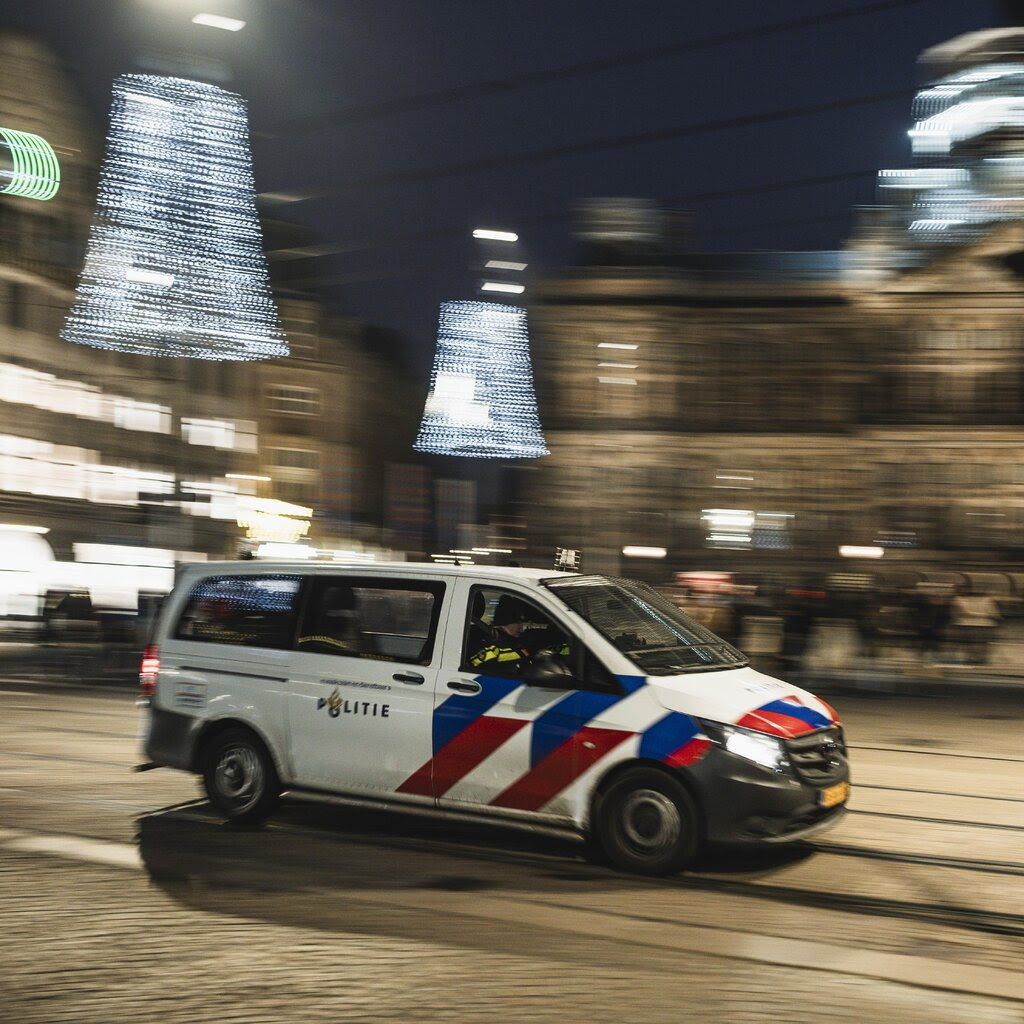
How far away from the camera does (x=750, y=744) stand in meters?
7.23

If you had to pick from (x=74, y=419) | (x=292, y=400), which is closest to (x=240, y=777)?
(x=74, y=419)

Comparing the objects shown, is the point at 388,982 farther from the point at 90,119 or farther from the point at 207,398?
the point at 207,398

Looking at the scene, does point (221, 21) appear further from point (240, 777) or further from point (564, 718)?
point (564, 718)

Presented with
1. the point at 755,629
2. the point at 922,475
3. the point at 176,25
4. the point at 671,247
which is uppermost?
the point at 671,247

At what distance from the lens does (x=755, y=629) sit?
943 inches

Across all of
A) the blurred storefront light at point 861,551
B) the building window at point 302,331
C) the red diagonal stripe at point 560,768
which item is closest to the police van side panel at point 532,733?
the red diagonal stripe at point 560,768

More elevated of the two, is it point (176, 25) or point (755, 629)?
point (176, 25)

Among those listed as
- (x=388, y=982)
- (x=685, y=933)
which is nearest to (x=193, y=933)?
(x=388, y=982)

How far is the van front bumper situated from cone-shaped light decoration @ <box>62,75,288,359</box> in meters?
13.8

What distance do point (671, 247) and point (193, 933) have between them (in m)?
61.7

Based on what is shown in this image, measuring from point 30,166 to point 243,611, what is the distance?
41.5 metres

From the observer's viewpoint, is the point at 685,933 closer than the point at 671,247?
Yes

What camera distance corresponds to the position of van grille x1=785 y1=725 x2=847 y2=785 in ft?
24.1

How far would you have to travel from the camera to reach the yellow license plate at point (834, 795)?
743 centimetres
